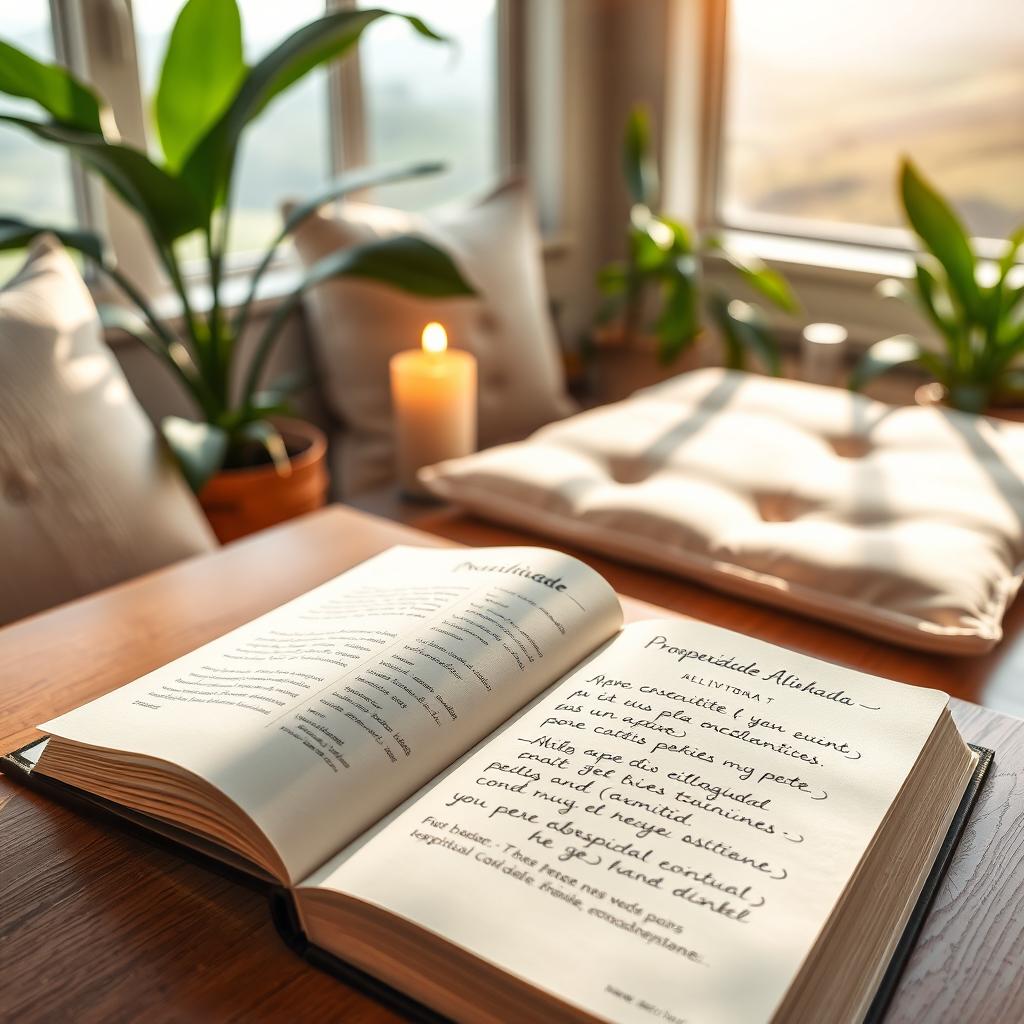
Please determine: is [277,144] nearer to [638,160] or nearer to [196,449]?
[638,160]

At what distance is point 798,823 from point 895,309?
1.67 metres

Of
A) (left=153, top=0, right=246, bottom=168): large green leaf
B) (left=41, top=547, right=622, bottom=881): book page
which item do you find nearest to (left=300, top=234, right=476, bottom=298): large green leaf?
(left=153, top=0, right=246, bottom=168): large green leaf

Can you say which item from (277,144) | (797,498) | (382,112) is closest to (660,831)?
(797,498)

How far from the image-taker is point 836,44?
6.77ft

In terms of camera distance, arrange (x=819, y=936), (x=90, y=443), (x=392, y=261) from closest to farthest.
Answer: (x=819, y=936), (x=90, y=443), (x=392, y=261)

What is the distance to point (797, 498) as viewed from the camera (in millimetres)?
944

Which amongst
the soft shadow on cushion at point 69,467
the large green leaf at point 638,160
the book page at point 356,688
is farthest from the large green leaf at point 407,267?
the large green leaf at point 638,160

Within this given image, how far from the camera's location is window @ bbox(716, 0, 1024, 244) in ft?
6.32

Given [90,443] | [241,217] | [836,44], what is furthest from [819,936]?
[836,44]

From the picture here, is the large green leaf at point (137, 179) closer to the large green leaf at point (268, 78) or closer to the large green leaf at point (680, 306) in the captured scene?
the large green leaf at point (268, 78)

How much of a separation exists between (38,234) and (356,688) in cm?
86

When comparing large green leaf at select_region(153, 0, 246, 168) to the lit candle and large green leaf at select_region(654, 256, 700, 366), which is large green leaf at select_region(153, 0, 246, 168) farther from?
large green leaf at select_region(654, 256, 700, 366)

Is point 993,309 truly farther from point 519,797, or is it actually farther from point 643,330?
point 519,797

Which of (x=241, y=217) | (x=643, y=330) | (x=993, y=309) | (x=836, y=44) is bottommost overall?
(x=643, y=330)
